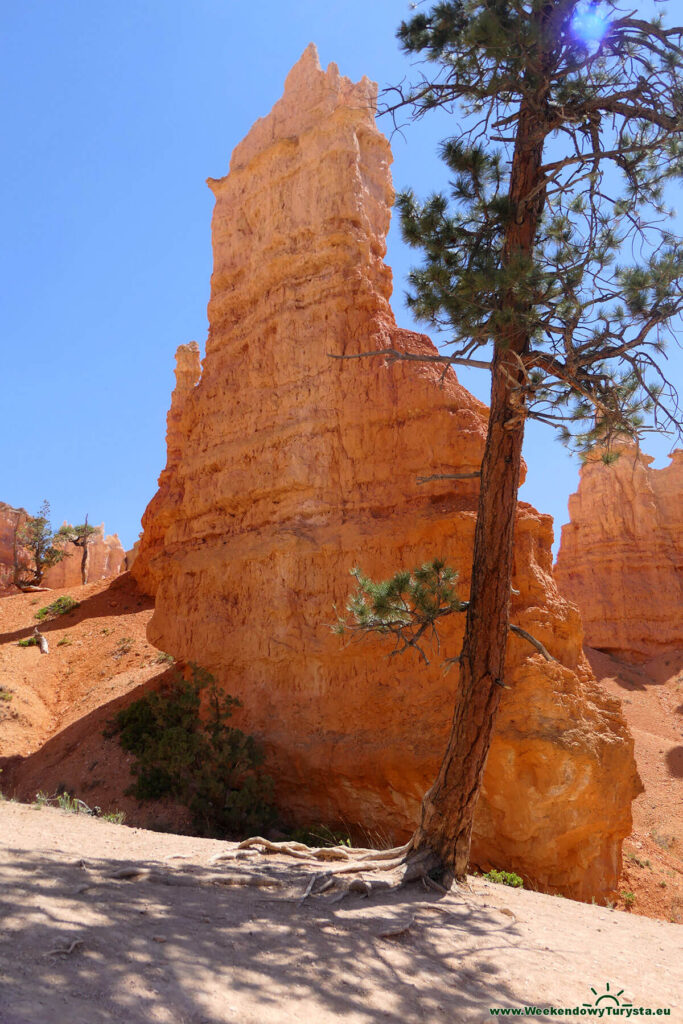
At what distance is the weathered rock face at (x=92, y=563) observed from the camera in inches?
1743

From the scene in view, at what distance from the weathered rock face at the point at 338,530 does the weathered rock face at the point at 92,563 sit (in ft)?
95.7

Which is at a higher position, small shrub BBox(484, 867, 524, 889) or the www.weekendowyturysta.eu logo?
the www.weekendowyturysta.eu logo

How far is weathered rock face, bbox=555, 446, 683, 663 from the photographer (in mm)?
33594

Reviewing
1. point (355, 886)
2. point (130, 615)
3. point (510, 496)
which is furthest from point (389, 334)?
point (130, 615)

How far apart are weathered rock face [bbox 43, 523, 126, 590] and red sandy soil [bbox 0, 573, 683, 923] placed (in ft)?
55.9

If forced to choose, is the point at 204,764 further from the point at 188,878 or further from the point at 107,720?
the point at 188,878

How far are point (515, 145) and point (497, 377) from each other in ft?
8.23

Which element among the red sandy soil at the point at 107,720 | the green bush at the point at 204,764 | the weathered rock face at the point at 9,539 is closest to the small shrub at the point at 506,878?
the red sandy soil at the point at 107,720

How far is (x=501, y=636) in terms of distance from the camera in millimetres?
7355

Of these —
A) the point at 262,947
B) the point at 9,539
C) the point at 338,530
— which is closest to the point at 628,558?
the point at 338,530

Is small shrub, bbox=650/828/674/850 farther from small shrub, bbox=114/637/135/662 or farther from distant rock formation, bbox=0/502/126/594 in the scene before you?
distant rock formation, bbox=0/502/126/594

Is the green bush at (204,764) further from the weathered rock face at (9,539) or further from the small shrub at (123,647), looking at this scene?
the weathered rock face at (9,539)

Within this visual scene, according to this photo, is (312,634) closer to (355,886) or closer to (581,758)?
(581,758)

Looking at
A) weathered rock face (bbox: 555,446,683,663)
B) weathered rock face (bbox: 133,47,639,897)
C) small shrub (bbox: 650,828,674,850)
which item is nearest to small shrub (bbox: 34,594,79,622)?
weathered rock face (bbox: 133,47,639,897)
